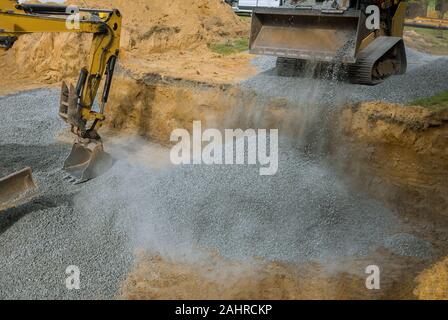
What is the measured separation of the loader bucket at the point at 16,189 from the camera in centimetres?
621

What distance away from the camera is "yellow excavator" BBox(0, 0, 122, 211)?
621 cm

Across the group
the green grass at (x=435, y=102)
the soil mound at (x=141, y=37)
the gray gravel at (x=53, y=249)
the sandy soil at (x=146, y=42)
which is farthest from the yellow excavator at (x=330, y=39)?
the gray gravel at (x=53, y=249)

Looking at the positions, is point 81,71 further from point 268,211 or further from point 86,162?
point 268,211

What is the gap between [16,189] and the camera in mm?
6371

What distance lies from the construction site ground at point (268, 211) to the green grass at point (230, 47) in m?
3.26

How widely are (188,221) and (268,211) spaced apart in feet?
3.71

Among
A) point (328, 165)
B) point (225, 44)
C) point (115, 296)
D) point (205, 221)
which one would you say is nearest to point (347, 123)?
point (328, 165)

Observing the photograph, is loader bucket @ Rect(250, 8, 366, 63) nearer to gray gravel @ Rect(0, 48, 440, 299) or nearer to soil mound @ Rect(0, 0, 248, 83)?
gray gravel @ Rect(0, 48, 440, 299)

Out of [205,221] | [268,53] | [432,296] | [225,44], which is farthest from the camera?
[225,44]

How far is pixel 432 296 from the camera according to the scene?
4.80 m

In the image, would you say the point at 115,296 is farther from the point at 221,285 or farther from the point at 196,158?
the point at 196,158

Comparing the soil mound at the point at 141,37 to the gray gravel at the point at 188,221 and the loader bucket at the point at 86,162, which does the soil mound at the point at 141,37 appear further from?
the gray gravel at the point at 188,221

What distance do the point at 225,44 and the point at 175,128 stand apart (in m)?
4.28

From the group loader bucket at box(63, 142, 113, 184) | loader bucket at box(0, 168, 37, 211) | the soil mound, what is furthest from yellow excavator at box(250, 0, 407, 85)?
loader bucket at box(0, 168, 37, 211)
